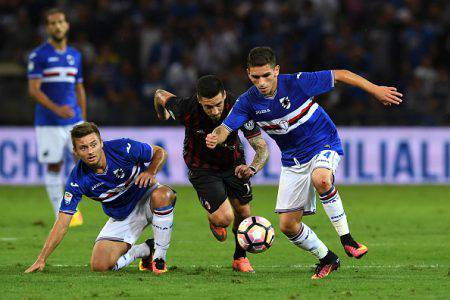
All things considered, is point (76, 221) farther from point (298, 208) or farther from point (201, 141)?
point (298, 208)

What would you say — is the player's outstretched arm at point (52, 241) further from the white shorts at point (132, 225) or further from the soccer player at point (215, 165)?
the soccer player at point (215, 165)

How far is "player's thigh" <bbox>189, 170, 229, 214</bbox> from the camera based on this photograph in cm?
908

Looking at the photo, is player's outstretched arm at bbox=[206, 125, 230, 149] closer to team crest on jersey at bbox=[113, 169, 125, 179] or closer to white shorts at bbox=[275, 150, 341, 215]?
white shorts at bbox=[275, 150, 341, 215]

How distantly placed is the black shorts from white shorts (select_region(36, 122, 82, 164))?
3803mm

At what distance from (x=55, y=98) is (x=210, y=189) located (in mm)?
4082

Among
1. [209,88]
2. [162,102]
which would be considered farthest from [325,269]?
[162,102]

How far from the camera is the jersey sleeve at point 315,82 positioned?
8.20 m

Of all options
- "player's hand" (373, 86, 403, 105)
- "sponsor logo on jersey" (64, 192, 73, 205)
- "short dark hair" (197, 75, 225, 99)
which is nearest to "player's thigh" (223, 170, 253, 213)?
"short dark hair" (197, 75, 225, 99)

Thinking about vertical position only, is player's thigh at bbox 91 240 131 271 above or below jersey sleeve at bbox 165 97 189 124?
below

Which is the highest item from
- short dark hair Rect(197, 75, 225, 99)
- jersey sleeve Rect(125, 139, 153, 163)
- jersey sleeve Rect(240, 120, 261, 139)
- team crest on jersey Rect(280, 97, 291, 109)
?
short dark hair Rect(197, 75, 225, 99)

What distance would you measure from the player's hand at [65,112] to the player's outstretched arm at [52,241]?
415 centimetres

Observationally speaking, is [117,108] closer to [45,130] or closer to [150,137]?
[150,137]

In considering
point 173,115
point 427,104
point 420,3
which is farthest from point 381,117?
point 173,115

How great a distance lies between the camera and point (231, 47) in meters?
19.2
